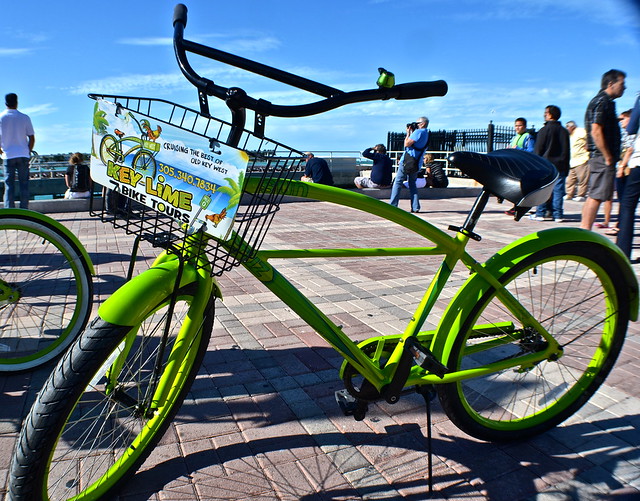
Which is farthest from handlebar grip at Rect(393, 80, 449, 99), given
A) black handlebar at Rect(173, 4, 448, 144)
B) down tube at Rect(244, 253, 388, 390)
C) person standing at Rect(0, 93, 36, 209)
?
person standing at Rect(0, 93, 36, 209)

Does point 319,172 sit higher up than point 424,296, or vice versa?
point 319,172

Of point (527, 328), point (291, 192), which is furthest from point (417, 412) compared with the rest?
point (291, 192)

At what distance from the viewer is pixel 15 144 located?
28.6 feet

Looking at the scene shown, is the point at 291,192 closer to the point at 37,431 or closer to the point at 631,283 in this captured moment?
the point at 37,431

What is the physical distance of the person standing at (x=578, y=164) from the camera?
1216 centimetres

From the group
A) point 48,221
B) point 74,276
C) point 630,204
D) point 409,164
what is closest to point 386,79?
point 48,221

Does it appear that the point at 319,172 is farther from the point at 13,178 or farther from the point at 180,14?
the point at 180,14

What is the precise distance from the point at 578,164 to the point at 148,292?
12.7 metres

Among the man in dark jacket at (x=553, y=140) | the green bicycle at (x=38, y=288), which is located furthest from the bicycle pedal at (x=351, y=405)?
the man in dark jacket at (x=553, y=140)

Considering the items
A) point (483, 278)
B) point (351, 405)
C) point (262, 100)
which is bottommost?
point (351, 405)

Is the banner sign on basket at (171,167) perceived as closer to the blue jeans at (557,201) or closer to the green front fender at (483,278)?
the green front fender at (483,278)

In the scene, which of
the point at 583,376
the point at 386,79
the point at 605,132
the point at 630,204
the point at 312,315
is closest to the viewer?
the point at 386,79

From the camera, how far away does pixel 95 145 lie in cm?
175

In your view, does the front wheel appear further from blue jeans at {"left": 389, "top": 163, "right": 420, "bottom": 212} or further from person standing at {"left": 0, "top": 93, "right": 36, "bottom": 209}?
person standing at {"left": 0, "top": 93, "right": 36, "bottom": 209}
